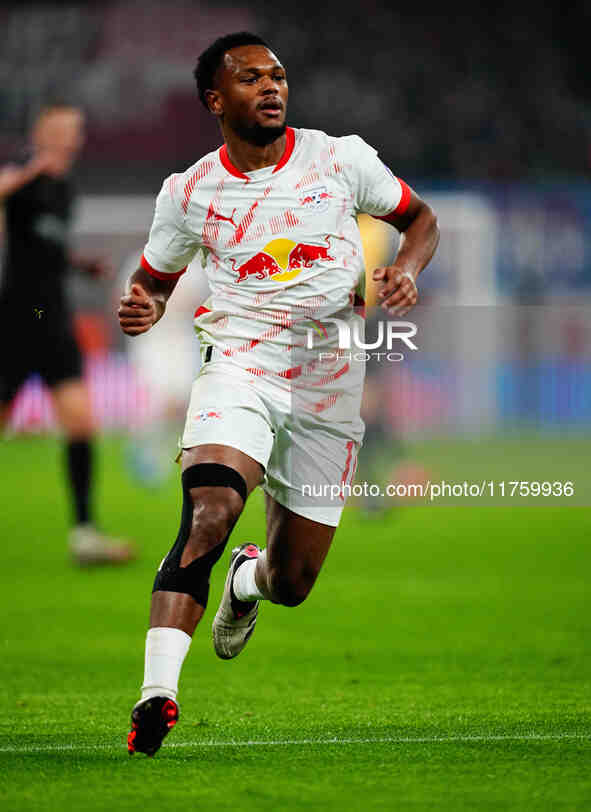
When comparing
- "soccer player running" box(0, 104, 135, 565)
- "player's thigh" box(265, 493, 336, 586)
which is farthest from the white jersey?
"soccer player running" box(0, 104, 135, 565)

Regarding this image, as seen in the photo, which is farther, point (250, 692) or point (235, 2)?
point (235, 2)

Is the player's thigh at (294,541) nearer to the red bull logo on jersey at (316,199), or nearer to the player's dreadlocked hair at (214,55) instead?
the red bull logo on jersey at (316,199)

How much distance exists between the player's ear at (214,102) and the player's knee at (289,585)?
1446mm

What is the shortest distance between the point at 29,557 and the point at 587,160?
18.3 metres

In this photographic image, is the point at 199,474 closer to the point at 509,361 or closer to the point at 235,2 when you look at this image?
the point at 509,361

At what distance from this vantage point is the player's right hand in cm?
412

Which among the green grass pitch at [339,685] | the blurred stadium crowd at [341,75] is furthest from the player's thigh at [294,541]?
the blurred stadium crowd at [341,75]

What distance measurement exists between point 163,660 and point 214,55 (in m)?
1.86

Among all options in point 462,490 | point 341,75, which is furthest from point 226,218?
point 341,75

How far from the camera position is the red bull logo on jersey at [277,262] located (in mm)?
4223

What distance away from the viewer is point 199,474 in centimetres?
386

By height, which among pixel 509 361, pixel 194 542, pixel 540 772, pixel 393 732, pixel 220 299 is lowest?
pixel 509 361

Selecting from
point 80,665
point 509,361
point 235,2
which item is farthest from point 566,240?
point 80,665

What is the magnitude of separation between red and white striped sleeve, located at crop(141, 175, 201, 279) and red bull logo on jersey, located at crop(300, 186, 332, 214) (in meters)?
0.35
